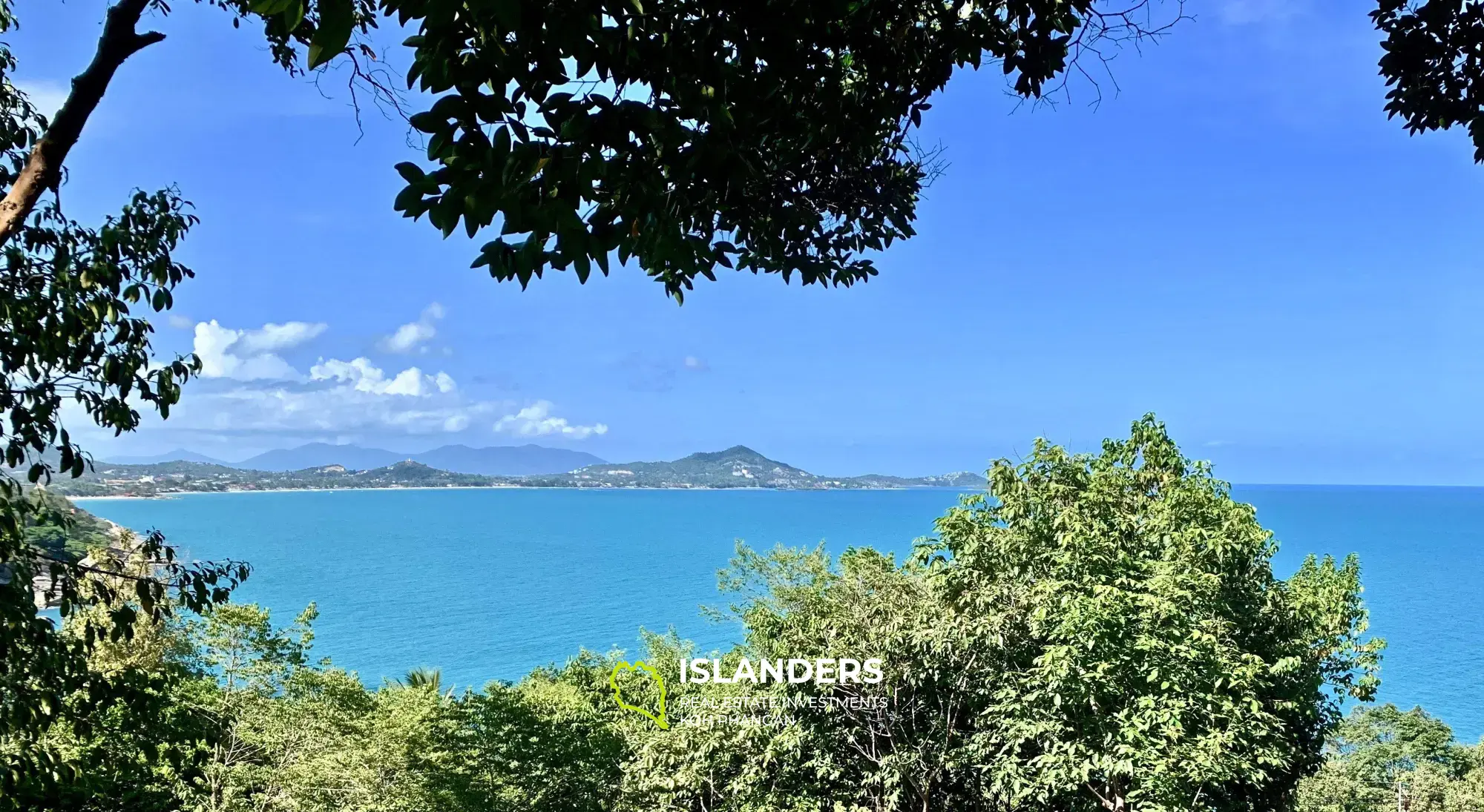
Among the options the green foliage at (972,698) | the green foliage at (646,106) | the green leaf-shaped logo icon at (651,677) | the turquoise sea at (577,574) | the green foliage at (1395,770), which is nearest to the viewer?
the green foliage at (646,106)

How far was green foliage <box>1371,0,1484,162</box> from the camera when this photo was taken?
7.86 ft

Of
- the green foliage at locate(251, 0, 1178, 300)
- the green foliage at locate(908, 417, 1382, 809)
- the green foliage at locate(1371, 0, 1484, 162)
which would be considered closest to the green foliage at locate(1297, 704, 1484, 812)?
the green foliage at locate(908, 417, 1382, 809)

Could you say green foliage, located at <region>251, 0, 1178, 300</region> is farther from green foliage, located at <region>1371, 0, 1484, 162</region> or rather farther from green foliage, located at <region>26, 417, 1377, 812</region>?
green foliage, located at <region>26, 417, 1377, 812</region>

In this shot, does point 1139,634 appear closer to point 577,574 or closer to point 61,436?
point 61,436

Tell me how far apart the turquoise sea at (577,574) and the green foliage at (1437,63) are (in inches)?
163

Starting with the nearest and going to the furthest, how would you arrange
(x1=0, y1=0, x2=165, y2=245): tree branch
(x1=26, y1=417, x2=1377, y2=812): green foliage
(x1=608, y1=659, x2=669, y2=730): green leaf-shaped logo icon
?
(x1=0, y1=0, x2=165, y2=245): tree branch
(x1=26, y1=417, x2=1377, y2=812): green foliage
(x1=608, y1=659, x2=669, y2=730): green leaf-shaped logo icon

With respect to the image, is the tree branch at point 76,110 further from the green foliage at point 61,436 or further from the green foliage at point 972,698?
the green foliage at point 972,698

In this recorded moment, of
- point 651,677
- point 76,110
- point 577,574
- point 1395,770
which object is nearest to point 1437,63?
point 76,110

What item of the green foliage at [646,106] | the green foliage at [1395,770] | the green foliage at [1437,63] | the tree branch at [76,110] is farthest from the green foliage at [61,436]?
the green foliage at [1395,770]

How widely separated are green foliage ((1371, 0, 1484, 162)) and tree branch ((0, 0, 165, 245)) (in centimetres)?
331

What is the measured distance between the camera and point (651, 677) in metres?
14.8

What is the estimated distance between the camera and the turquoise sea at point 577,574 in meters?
42.3

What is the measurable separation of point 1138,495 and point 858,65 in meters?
9.50

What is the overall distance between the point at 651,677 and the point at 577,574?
184ft
